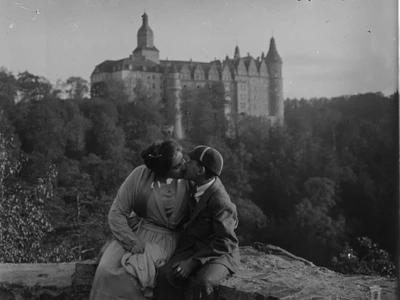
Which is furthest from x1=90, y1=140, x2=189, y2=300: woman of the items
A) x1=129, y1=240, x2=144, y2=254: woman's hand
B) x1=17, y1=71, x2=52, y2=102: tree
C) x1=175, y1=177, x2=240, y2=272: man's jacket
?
x1=17, y1=71, x2=52, y2=102: tree

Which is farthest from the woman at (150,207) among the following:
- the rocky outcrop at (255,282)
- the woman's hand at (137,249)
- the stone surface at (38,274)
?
the stone surface at (38,274)

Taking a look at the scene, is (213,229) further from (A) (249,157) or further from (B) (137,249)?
(A) (249,157)

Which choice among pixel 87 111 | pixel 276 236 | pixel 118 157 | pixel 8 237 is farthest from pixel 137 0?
pixel 87 111

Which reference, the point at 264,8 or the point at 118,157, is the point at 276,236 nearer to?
the point at 118,157

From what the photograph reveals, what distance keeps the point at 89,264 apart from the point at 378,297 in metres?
1.68

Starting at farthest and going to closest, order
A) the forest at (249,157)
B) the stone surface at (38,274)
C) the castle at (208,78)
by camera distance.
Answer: the castle at (208,78), the forest at (249,157), the stone surface at (38,274)

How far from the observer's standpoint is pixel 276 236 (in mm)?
27812

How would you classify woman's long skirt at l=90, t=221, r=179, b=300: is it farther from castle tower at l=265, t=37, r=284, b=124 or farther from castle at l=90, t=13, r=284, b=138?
castle tower at l=265, t=37, r=284, b=124

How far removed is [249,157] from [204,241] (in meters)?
29.7

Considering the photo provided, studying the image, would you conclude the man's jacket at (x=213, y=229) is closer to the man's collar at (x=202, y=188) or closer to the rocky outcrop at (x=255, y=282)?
the man's collar at (x=202, y=188)

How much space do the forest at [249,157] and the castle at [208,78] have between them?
1535mm

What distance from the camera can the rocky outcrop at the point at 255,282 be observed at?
107 inches

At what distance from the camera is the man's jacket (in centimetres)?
273

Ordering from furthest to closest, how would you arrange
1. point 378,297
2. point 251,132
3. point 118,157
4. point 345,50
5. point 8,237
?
point 251,132
point 118,157
point 345,50
point 8,237
point 378,297
